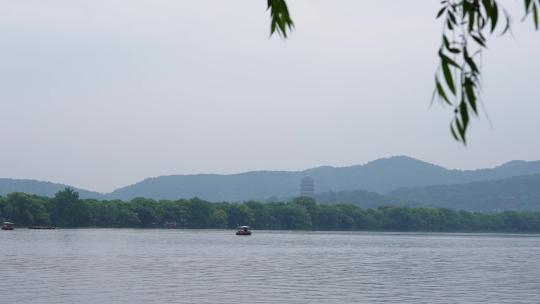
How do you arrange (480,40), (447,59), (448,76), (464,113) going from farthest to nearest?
(480,40) < (464,113) < (447,59) < (448,76)

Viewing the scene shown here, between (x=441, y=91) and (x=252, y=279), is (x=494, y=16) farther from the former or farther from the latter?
(x=252, y=279)

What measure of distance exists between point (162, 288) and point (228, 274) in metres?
17.5

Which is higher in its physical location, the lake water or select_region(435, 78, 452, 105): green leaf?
select_region(435, 78, 452, 105): green leaf

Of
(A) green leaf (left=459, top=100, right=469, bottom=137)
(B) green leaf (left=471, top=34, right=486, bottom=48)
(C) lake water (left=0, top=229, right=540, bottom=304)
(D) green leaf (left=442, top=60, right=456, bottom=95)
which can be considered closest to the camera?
(D) green leaf (left=442, top=60, right=456, bottom=95)

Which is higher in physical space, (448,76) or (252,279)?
(448,76)

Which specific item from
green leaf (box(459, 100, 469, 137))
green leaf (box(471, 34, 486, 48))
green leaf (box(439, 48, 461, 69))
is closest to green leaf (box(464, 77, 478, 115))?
green leaf (box(459, 100, 469, 137))

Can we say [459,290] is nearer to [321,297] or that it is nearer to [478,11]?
[321,297]

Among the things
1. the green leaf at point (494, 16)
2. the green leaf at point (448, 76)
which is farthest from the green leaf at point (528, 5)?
the green leaf at point (448, 76)

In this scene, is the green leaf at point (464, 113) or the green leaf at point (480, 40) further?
the green leaf at point (480, 40)

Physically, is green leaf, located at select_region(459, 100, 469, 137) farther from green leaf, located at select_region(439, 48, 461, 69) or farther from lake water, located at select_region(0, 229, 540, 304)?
lake water, located at select_region(0, 229, 540, 304)

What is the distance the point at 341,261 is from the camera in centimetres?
10944

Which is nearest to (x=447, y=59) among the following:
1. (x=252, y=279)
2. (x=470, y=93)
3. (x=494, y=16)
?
(x=470, y=93)

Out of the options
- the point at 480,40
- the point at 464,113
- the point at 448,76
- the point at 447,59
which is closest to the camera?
the point at 448,76

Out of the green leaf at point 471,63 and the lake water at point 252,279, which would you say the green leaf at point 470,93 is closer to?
the green leaf at point 471,63
